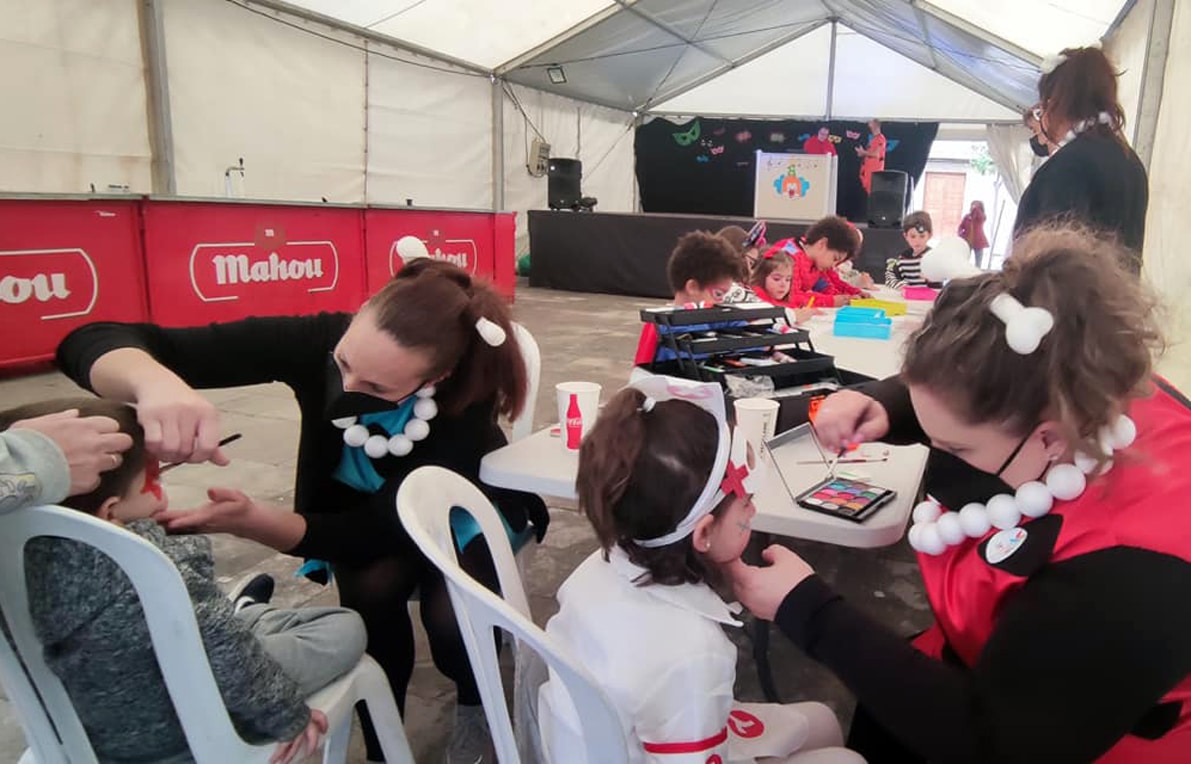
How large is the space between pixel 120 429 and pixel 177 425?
8cm

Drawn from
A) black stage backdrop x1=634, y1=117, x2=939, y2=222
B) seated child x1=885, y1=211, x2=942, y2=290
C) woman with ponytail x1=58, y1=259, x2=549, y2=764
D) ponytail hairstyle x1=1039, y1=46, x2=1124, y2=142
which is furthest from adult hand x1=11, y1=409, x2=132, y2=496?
black stage backdrop x1=634, y1=117, x2=939, y2=222

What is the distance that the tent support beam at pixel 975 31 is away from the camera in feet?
26.8

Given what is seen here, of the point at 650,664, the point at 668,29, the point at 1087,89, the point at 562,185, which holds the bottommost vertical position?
the point at 650,664

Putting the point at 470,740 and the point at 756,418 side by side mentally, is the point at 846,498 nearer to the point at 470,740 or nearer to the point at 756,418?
the point at 756,418

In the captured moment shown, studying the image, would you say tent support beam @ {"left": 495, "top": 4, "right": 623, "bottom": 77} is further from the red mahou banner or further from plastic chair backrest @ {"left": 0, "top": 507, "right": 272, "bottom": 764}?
plastic chair backrest @ {"left": 0, "top": 507, "right": 272, "bottom": 764}

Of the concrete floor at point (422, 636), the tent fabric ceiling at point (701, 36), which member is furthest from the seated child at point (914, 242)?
the concrete floor at point (422, 636)

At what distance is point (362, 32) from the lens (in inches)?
336

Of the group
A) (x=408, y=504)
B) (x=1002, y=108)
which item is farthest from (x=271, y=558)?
(x=1002, y=108)

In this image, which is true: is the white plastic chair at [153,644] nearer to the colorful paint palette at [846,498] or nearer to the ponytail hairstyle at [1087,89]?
the colorful paint palette at [846,498]

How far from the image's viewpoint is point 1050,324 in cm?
78

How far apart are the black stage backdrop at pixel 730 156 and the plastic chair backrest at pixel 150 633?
43.5ft

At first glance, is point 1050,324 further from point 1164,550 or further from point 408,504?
point 408,504

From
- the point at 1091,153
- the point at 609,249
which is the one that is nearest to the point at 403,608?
the point at 1091,153

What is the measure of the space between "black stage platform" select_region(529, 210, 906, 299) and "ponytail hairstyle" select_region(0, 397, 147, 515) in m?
8.64
